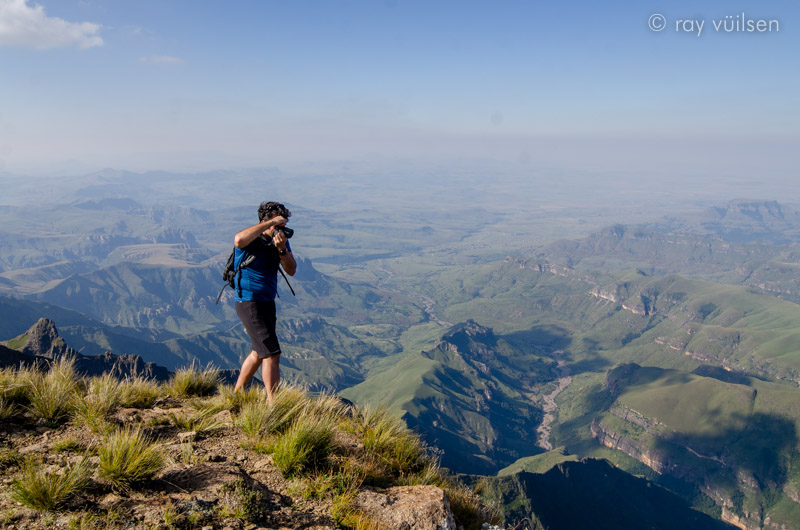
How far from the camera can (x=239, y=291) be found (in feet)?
23.2

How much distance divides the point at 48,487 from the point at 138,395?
4064mm

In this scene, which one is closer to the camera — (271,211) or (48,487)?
(48,487)

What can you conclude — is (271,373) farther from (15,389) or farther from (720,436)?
(720,436)

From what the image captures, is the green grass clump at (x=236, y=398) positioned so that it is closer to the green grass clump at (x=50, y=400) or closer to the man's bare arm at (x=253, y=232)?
the green grass clump at (x=50, y=400)

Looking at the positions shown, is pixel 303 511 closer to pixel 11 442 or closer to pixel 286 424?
pixel 286 424

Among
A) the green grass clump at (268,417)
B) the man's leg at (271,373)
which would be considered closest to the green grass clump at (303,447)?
the green grass clump at (268,417)

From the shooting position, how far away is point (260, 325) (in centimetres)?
708

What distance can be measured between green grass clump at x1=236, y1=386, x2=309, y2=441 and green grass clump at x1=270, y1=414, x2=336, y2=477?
310 mm

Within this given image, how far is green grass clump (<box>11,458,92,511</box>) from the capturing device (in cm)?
362

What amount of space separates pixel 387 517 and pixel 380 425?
212 cm

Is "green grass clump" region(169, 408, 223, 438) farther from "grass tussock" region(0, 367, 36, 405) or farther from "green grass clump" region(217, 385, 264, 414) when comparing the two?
"grass tussock" region(0, 367, 36, 405)

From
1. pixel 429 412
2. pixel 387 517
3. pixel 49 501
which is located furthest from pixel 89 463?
pixel 429 412

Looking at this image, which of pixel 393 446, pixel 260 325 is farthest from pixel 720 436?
pixel 260 325

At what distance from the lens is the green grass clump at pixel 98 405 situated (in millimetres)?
5724
